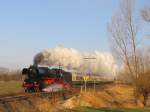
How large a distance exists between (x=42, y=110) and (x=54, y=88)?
13630mm

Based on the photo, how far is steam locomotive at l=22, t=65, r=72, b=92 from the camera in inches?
1518

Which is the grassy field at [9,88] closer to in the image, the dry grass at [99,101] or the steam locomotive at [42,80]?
the steam locomotive at [42,80]

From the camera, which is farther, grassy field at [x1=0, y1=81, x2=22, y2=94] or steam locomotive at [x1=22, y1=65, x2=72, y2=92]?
grassy field at [x1=0, y1=81, x2=22, y2=94]

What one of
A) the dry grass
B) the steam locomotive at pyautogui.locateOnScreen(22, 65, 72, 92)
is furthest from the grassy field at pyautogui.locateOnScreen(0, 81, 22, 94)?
the dry grass

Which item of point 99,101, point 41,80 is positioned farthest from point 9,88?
point 99,101

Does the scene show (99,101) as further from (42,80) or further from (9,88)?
(9,88)

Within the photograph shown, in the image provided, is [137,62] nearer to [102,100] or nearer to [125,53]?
[125,53]

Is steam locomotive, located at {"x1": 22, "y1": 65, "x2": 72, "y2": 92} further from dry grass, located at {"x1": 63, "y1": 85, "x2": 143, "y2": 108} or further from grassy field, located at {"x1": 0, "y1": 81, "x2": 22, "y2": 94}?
dry grass, located at {"x1": 63, "y1": 85, "x2": 143, "y2": 108}

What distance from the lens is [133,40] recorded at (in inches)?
1993

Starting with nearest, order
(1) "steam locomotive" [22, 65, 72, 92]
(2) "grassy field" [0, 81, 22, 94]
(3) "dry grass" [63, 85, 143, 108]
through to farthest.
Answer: (3) "dry grass" [63, 85, 143, 108], (1) "steam locomotive" [22, 65, 72, 92], (2) "grassy field" [0, 81, 22, 94]

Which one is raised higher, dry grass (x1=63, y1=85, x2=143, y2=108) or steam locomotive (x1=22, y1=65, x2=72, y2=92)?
steam locomotive (x1=22, y1=65, x2=72, y2=92)

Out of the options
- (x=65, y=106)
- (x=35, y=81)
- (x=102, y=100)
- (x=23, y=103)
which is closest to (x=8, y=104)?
(x=23, y=103)

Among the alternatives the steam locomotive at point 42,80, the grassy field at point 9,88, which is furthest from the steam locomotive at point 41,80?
the grassy field at point 9,88

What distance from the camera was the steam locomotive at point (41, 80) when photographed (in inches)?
1518
